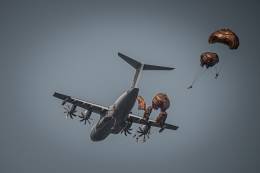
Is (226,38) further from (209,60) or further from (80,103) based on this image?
(80,103)

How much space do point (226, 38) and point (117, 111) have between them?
1982 cm

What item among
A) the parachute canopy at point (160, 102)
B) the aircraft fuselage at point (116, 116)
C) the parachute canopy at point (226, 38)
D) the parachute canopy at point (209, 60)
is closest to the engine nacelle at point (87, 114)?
the aircraft fuselage at point (116, 116)

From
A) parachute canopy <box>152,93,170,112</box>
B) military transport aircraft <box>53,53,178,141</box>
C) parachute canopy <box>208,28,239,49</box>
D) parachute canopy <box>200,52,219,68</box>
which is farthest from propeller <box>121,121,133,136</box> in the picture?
parachute canopy <box>208,28,239,49</box>

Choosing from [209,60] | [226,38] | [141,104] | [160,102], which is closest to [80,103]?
[141,104]

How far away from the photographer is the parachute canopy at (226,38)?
60.0 m

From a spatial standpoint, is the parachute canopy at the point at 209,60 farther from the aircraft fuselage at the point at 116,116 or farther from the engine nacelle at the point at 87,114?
the engine nacelle at the point at 87,114

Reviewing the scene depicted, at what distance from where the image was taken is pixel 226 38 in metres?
60.4

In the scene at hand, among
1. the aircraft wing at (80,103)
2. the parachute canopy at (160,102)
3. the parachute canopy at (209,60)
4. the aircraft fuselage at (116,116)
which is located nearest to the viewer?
the parachute canopy at (209,60)

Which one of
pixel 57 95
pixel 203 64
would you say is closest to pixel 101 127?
pixel 57 95

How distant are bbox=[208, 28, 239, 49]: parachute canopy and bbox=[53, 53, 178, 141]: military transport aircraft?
10081 mm

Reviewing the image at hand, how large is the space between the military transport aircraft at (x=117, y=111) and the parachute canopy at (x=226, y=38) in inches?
397

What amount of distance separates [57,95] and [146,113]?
17158mm

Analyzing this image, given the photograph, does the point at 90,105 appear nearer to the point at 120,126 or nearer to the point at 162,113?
the point at 120,126

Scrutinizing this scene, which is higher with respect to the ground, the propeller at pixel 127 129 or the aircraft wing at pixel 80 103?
the aircraft wing at pixel 80 103
